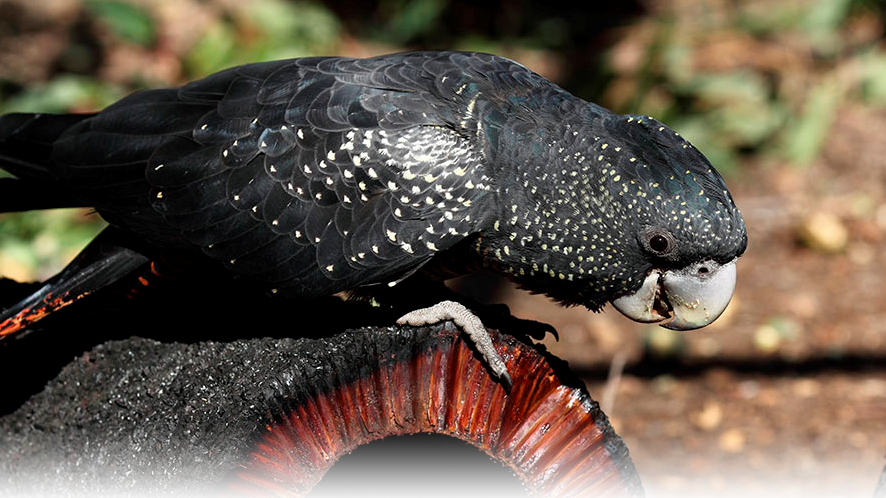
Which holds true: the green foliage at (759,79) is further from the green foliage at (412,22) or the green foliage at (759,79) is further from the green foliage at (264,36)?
the green foliage at (264,36)

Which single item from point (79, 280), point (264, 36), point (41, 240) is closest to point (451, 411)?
Result: point (79, 280)

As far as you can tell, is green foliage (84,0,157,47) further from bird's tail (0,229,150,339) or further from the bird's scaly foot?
the bird's scaly foot

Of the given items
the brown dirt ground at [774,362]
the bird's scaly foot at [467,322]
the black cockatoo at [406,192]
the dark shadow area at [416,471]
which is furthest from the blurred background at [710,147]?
the bird's scaly foot at [467,322]

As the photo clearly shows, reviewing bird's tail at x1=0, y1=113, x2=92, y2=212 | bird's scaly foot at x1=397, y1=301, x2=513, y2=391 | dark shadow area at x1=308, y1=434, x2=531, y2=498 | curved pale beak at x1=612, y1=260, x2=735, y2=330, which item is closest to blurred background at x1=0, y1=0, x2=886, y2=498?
dark shadow area at x1=308, y1=434, x2=531, y2=498

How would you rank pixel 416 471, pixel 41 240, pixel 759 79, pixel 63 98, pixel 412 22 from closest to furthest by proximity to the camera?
pixel 416 471 < pixel 41 240 < pixel 63 98 < pixel 759 79 < pixel 412 22

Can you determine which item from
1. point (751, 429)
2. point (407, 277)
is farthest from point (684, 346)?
point (407, 277)

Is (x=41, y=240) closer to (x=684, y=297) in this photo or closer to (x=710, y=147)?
(x=684, y=297)
